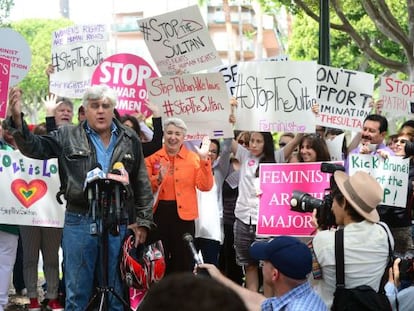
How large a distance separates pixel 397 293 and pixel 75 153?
2278 mm

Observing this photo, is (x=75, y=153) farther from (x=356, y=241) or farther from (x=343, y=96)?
(x=343, y=96)

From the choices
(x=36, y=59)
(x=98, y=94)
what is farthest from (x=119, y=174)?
(x=36, y=59)

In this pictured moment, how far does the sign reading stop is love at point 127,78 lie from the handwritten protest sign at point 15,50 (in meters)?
0.98

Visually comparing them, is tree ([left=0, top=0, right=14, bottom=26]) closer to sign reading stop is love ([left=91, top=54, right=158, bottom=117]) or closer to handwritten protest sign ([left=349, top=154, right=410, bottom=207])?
sign reading stop is love ([left=91, top=54, right=158, bottom=117])

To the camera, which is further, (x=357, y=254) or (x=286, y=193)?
(x=286, y=193)

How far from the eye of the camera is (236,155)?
8062 mm

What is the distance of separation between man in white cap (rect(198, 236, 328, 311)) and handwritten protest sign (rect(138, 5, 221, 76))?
180 inches

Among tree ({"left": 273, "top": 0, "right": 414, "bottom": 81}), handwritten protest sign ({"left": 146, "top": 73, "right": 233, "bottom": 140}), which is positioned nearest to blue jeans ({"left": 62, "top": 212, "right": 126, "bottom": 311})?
handwritten protest sign ({"left": 146, "top": 73, "right": 233, "bottom": 140})

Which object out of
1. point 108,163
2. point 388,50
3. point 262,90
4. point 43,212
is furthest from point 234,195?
point 388,50

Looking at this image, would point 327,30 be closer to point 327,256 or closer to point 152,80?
point 152,80

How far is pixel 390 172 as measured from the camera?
278 inches

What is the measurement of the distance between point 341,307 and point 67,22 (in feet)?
182

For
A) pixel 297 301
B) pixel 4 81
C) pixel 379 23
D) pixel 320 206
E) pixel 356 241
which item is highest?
pixel 379 23

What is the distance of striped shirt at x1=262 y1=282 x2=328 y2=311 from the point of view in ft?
13.3
